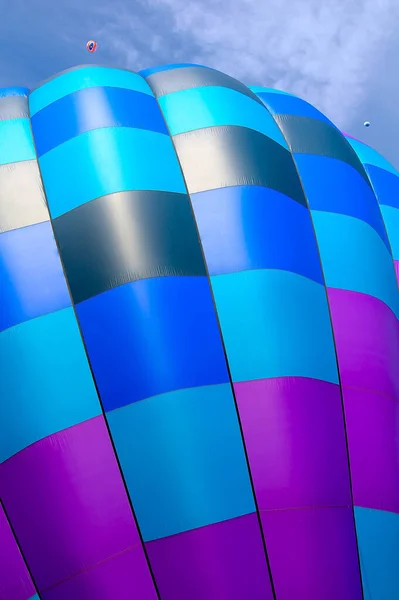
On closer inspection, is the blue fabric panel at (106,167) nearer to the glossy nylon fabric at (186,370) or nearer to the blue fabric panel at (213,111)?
the glossy nylon fabric at (186,370)

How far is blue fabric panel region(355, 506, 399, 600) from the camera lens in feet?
12.9

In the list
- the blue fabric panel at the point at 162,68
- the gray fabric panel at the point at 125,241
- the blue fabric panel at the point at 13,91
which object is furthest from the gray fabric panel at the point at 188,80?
the gray fabric panel at the point at 125,241

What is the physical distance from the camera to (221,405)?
13.4ft

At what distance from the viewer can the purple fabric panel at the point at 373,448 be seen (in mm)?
4188

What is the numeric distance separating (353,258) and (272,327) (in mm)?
1195

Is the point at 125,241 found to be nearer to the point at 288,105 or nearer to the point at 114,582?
the point at 114,582

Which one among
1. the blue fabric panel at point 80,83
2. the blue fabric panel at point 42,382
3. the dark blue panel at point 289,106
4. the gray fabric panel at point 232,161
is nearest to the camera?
the blue fabric panel at point 42,382

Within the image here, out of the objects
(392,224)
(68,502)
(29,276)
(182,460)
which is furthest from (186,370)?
(392,224)

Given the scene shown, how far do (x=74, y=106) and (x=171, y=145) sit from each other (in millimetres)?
907

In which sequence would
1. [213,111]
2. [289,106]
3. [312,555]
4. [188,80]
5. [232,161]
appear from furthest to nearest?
[289,106], [188,80], [213,111], [232,161], [312,555]

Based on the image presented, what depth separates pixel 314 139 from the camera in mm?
5922

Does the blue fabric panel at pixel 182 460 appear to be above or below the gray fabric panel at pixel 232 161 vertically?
below

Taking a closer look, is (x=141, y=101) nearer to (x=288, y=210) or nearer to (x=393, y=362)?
(x=288, y=210)

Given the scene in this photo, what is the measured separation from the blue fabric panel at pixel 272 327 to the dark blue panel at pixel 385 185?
8.27 ft
